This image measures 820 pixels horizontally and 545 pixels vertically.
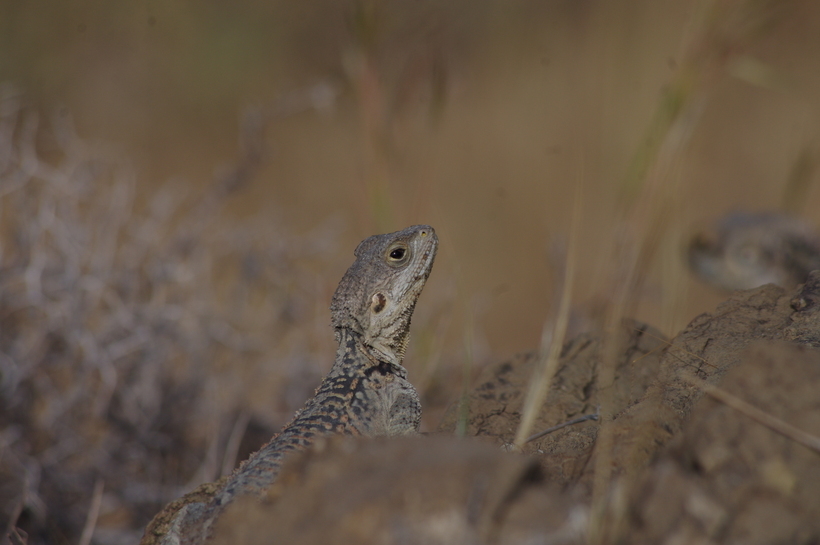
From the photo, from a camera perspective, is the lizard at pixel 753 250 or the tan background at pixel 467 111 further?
the tan background at pixel 467 111

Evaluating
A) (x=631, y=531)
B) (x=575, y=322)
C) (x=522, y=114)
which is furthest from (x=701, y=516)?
(x=522, y=114)

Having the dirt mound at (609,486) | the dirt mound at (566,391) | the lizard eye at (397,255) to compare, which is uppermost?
the lizard eye at (397,255)

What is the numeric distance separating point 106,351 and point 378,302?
2483 millimetres

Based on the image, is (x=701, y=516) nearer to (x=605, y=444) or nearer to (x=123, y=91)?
(x=605, y=444)

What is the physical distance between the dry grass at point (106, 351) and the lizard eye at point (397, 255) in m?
1.59

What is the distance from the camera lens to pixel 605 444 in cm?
192

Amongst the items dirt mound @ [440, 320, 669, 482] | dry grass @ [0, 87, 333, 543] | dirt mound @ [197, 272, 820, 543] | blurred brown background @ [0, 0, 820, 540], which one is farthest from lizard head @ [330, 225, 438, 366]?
blurred brown background @ [0, 0, 820, 540]

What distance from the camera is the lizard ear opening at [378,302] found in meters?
3.54

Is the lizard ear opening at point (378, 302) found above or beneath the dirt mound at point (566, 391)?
above

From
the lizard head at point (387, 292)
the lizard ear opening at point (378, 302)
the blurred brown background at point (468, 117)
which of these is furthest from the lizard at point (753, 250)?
the lizard ear opening at point (378, 302)

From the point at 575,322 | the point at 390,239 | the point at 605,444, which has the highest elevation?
the point at 575,322

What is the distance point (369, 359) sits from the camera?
11.3 feet

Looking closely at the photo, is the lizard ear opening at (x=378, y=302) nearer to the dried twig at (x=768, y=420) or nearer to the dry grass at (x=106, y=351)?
the dry grass at (x=106, y=351)

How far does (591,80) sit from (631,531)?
→ 10.5 meters
